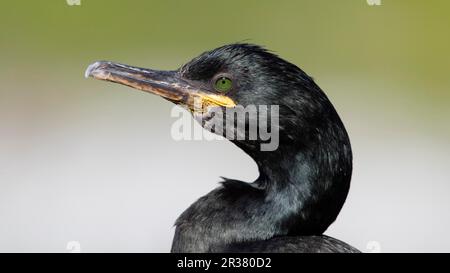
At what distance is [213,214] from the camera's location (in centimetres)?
160

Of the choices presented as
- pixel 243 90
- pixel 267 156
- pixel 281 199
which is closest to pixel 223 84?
pixel 243 90

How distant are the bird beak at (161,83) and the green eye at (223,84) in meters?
0.02

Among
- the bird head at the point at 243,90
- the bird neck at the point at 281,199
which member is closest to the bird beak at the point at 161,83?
the bird head at the point at 243,90

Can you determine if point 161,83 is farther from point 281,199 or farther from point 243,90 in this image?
point 281,199

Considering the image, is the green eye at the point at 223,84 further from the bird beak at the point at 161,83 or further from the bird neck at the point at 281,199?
the bird neck at the point at 281,199

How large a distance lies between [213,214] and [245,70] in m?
0.35

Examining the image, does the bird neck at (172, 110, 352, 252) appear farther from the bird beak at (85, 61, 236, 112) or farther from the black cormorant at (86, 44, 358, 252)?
the bird beak at (85, 61, 236, 112)

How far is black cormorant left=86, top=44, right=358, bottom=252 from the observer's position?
5.04ft

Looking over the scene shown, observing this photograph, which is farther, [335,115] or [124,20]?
[124,20]

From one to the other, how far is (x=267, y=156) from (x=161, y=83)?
1.04 ft

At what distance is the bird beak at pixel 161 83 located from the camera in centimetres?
160

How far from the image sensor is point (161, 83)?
1.64 meters
